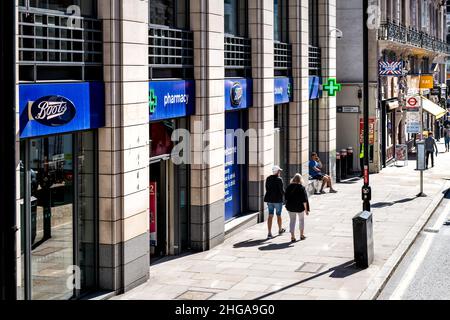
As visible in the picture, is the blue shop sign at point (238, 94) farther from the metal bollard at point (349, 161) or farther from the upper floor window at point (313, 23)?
the metal bollard at point (349, 161)

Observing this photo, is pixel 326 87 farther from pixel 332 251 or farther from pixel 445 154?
pixel 445 154

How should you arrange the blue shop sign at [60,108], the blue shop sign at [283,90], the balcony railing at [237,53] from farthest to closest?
the blue shop sign at [283,90] < the balcony railing at [237,53] < the blue shop sign at [60,108]

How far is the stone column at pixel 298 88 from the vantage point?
2467 cm

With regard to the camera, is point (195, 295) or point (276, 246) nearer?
point (195, 295)

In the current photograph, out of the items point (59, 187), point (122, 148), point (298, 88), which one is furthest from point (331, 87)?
point (59, 187)

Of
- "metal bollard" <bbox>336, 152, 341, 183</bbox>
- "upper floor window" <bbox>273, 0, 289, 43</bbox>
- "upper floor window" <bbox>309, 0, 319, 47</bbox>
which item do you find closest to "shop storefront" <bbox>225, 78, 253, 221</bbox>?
"upper floor window" <bbox>273, 0, 289, 43</bbox>

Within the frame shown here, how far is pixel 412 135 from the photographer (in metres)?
46.7

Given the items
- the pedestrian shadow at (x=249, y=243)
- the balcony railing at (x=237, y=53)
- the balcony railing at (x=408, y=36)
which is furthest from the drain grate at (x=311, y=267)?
the balcony railing at (x=408, y=36)

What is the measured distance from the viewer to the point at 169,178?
55.3ft

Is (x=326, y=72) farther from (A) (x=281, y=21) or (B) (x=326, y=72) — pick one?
(A) (x=281, y=21)

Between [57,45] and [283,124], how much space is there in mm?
13390

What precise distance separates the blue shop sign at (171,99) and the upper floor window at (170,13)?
49.9 inches
